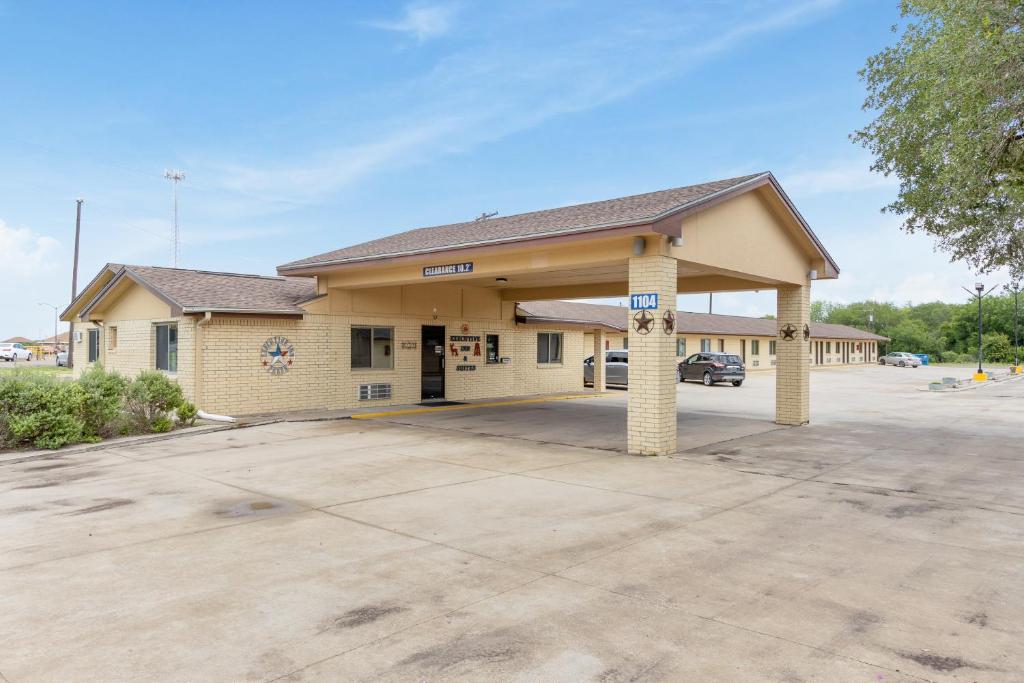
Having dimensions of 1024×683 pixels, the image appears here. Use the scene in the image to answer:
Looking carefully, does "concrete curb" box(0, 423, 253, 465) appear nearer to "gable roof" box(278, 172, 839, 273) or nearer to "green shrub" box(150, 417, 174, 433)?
"green shrub" box(150, 417, 174, 433)

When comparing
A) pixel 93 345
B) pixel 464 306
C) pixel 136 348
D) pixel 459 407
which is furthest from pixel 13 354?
pixel 459 407

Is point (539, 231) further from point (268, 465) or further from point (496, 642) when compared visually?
point (496, 642)

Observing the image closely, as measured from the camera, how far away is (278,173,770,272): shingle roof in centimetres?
1077

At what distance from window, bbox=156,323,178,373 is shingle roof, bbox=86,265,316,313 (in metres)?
1.22

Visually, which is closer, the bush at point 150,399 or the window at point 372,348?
the bush at point 150,399

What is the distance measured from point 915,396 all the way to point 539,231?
69.0 feet

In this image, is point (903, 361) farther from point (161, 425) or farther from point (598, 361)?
point (161, 425)

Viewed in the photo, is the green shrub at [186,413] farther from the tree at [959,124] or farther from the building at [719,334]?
the tree at [959,124]

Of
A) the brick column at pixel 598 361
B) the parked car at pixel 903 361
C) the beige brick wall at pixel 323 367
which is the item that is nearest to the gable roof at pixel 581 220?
the beige brick wall at pixel 323 367

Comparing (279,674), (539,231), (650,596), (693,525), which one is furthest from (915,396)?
(279,674)

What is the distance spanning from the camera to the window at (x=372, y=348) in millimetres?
17828

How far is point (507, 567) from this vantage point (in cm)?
519

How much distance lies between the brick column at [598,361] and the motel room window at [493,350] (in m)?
5.42

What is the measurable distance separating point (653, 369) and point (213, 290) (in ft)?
36.3
